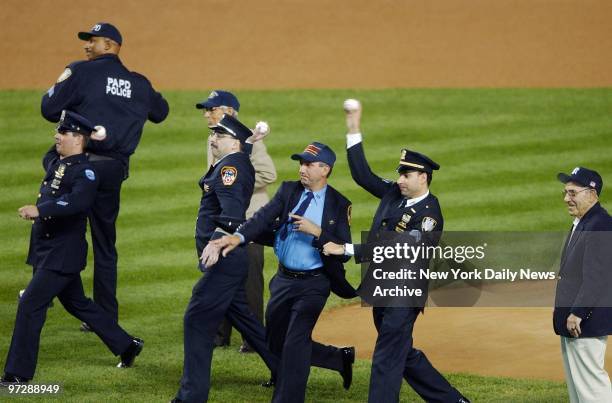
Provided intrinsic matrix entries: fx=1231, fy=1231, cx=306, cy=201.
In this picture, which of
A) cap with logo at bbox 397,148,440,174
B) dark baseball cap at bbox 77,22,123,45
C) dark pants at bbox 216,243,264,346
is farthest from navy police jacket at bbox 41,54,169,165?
cap with logo at bbox 397,148,440,174

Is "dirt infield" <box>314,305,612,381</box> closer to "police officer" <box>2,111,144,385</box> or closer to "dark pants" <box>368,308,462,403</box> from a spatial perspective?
"dark pants" <box>368,308,462,403</box>

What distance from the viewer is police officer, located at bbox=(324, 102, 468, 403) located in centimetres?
757

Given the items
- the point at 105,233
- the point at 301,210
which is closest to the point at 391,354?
the point at 301,210

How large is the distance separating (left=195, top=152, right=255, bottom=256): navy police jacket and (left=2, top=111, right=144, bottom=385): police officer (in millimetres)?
963

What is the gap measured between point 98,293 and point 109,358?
2.30 feet

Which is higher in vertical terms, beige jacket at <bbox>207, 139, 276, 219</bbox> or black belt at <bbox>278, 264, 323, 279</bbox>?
beige jacket at <bbox>207, 139, 276, 219</bbox>

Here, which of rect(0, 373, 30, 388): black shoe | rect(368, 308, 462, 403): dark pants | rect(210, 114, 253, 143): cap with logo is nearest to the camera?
rect(368, 308, 462, 403): dark pants

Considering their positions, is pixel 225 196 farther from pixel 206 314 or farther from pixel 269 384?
pixel 269 384

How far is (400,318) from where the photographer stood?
7.57 meters

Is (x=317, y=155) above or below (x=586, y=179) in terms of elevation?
above

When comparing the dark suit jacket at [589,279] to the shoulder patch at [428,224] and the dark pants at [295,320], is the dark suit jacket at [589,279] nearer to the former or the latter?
the shoulder patch at [428,224]

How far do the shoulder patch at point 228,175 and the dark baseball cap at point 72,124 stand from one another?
1.30 metres

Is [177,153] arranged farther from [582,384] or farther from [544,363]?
[582,384]

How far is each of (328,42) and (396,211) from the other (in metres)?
13.1
